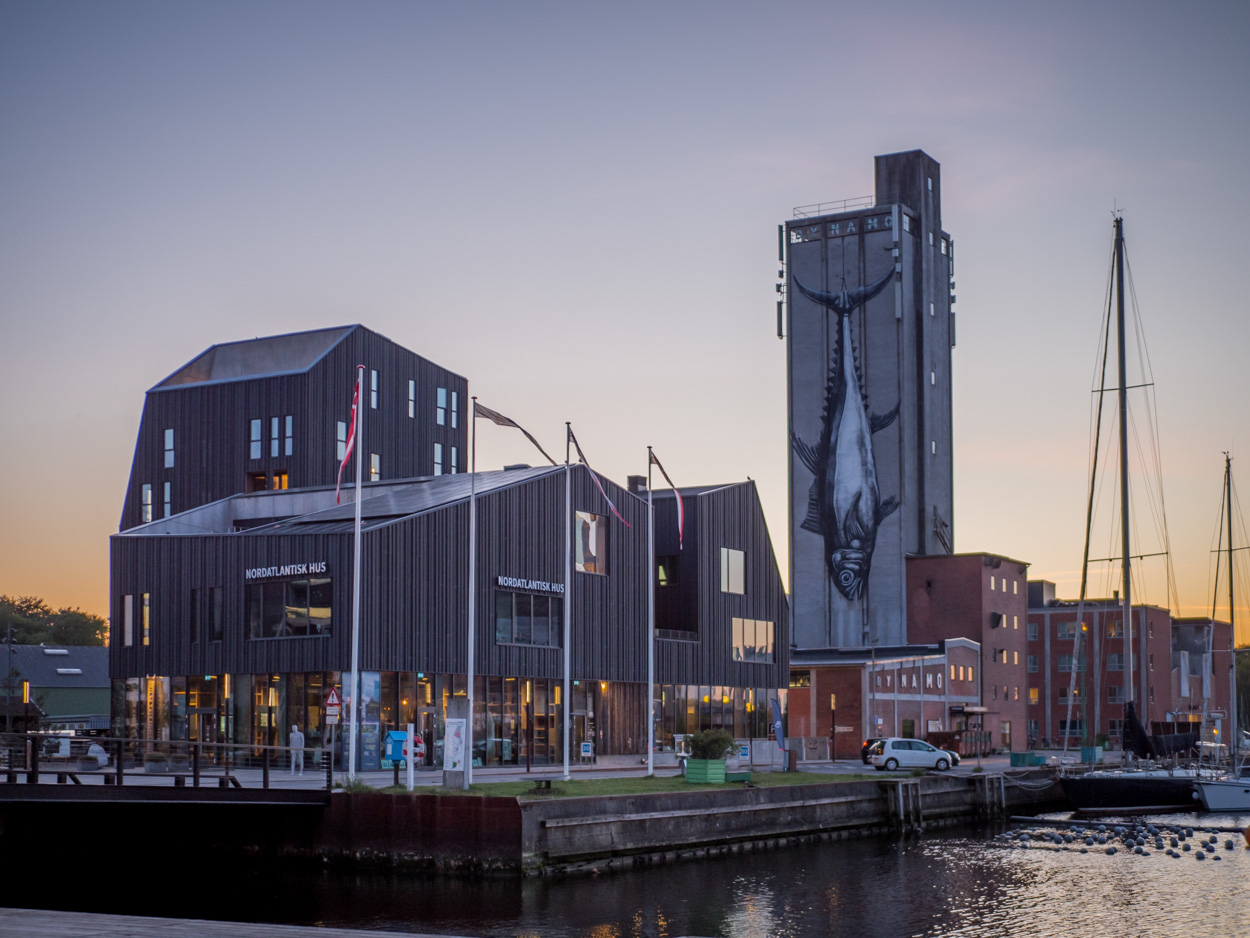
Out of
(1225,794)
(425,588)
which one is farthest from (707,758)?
(1225,794)

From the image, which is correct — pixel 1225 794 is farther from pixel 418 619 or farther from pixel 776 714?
pixel 418 619

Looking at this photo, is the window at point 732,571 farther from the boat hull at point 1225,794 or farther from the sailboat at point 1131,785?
the boat hull at point 1225,794

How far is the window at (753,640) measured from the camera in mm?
77250

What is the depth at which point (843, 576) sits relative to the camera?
359 ft

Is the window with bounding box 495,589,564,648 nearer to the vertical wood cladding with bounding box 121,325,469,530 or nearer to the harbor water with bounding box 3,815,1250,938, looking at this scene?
the harbor water with bounding box 3,815,1250,938

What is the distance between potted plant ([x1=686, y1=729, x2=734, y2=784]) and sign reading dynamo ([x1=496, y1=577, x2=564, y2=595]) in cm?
1545

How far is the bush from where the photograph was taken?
46062mm

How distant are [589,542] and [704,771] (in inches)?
843

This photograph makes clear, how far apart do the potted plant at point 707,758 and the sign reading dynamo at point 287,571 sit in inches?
669

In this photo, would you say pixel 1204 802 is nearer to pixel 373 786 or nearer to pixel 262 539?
pixel 373 786

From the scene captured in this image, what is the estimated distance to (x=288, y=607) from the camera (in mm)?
55781

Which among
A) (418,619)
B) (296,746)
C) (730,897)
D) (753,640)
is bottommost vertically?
(730,897)

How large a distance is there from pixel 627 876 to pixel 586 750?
18.2 m

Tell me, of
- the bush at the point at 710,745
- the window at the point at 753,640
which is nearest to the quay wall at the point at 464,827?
the bush at the point at 710,745
